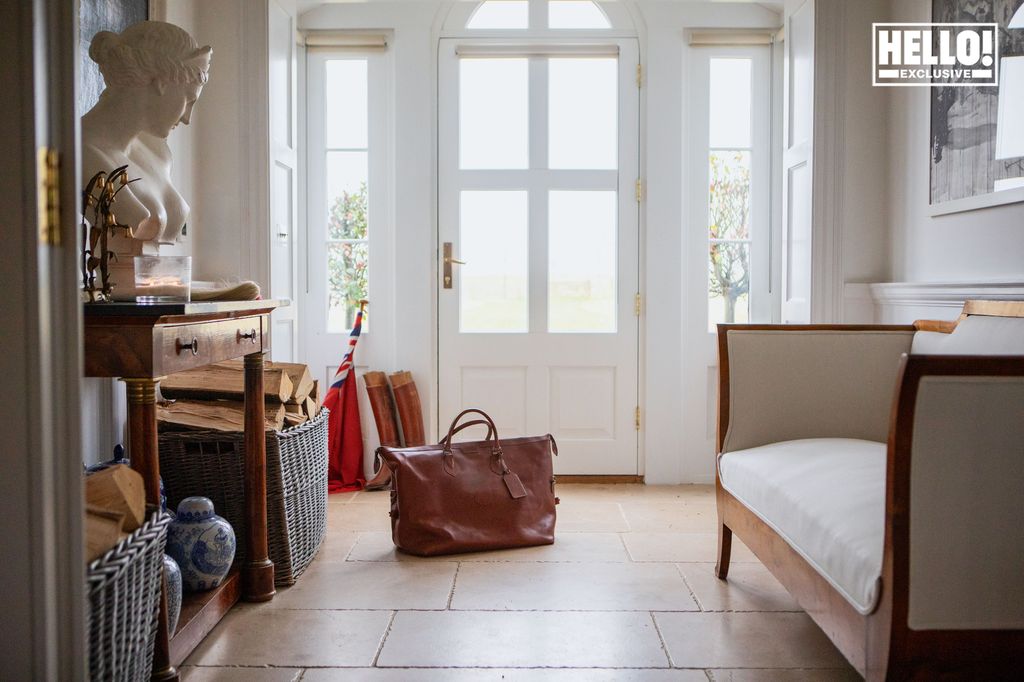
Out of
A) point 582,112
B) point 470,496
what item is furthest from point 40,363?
point 582,112

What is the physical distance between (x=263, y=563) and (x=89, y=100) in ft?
4.41

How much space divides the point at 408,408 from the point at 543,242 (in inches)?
38.6

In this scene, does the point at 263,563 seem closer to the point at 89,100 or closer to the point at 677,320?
the point at 89,100

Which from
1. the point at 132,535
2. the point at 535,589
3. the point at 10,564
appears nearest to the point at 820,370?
the point at 535,589

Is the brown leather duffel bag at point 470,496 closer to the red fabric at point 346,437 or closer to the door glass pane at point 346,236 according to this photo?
the red fabric at point 346,437

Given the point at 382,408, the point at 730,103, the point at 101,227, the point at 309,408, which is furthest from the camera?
the point at 730,103

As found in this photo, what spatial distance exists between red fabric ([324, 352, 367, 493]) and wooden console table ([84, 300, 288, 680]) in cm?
151

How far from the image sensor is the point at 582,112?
162 inches

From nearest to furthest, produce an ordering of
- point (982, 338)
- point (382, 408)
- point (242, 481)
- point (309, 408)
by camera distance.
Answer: point (982, 338), point (242, 481), point (309, 408), point (382, 408)

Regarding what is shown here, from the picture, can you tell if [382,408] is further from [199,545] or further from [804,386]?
[804,386]

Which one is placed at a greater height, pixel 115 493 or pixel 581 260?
pixel 581 260

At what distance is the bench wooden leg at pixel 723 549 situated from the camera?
2680mm

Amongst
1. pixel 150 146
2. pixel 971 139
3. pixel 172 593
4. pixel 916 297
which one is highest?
pixel 971 139

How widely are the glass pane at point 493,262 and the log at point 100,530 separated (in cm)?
262
